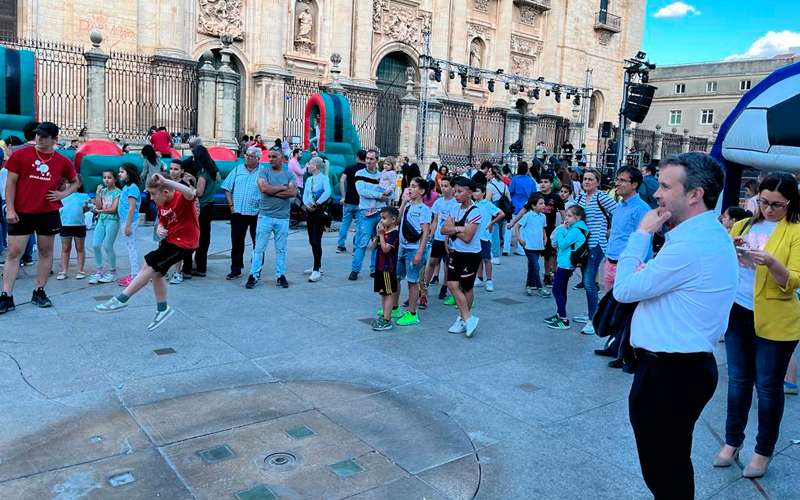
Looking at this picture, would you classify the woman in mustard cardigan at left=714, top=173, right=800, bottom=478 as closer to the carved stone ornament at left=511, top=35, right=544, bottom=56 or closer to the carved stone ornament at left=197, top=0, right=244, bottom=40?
the carved stone ornament at left=197, top=0, right=244, bottom=40

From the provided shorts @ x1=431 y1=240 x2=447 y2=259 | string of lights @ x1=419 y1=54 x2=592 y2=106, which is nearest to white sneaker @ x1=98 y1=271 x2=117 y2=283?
shorts @ x1=431 y1=240 x2=447 y2=259

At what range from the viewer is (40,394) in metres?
4.86

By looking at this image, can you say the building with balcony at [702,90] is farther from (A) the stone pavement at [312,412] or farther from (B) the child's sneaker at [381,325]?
(A) the stone pavement at [312,412]

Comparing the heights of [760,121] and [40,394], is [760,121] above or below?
above

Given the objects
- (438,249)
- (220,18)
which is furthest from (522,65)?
(438,249)

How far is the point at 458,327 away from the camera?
708cm

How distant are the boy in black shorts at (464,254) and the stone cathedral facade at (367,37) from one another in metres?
16.5

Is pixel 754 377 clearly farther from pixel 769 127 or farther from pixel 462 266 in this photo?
pixel 769 127

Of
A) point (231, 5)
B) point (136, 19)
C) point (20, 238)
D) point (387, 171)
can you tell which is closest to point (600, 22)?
point (231, 5)

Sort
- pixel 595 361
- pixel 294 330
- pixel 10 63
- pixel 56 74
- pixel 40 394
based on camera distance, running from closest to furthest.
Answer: pixel 40 394, pixel 595 361, pixel 294 330, pixel 10 63, pixel 56 74

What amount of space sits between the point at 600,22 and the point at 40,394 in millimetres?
39851

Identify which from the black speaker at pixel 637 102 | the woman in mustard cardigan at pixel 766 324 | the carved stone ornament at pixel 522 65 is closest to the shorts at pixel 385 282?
the woman in mustard cardigan at pixel 766 324

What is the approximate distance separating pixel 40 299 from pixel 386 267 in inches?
150

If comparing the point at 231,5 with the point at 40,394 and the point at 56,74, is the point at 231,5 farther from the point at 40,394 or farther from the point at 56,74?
the point at 40,394
